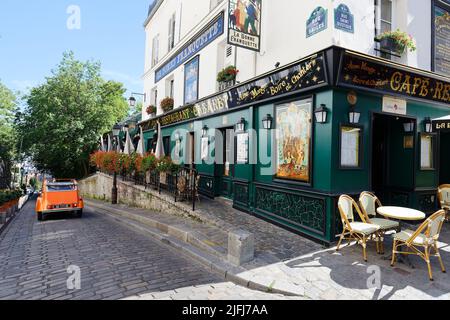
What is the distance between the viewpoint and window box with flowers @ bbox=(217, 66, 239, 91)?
944 cm

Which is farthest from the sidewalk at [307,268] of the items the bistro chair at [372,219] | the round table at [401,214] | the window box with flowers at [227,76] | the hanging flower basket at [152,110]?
the hanging flower basket at [152,110]

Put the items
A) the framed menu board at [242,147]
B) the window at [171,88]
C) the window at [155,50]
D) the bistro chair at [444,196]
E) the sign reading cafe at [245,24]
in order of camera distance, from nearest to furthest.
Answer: the bistro chair at [444,196] < the sign reading cafe at [245,24] < the framed menu board at [242,147] < the window at [171,88] < the window at [155,50]

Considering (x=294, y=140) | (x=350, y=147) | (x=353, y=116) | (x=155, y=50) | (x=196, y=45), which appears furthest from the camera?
(x=155, y=50)

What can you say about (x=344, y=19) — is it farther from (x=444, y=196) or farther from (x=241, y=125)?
(x=444, y=196)

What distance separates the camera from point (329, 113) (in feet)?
18.9

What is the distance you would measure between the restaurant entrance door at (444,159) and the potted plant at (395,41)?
3804 mm

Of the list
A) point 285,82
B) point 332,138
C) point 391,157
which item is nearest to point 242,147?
point 285,82

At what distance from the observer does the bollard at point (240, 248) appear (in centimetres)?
462

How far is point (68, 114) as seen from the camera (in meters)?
24.0

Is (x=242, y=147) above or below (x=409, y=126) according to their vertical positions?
below

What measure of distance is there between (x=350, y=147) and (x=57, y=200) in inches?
452

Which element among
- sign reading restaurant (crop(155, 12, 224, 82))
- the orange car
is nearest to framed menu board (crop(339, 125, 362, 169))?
sign reading restaurant (crop(155, 12, 224, 82))

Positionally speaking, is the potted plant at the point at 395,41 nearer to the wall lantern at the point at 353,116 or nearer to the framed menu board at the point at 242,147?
the wall lantern at the point at 353,116

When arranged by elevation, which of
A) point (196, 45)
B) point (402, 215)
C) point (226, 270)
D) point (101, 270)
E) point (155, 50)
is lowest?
point (101, 270)
